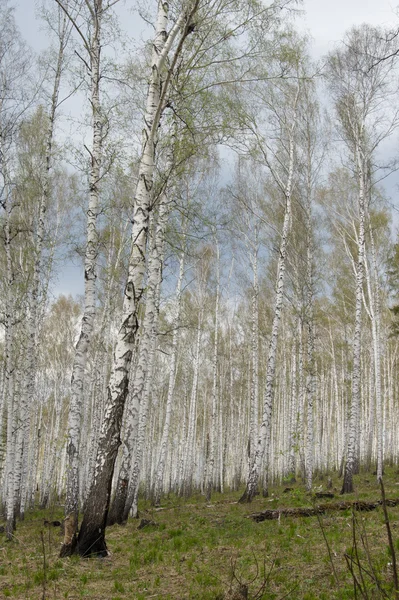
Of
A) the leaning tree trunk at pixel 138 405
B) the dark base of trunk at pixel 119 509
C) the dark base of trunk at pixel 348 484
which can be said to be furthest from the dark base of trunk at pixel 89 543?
the dark base of trunk at pixel 348 484

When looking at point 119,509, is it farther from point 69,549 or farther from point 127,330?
point 127,330

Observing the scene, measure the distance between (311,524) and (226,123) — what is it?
7339 mm

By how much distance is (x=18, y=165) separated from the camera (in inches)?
539

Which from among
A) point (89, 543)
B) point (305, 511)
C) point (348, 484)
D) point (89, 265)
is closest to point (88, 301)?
point (89, 265)

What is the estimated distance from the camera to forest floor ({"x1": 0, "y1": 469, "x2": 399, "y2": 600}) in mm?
4359

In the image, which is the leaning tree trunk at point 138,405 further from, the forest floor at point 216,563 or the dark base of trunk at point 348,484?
the dark base of trunk at point 348,484

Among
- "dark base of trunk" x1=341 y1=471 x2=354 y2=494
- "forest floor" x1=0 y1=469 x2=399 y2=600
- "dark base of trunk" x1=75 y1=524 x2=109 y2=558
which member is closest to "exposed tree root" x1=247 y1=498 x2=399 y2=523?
"forest floor" x1=0 y1=469 x2=399 y2=600

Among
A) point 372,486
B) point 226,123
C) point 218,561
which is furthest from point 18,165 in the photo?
point 372,486

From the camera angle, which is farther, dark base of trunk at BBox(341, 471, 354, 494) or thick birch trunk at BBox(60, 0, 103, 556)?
dark base of trunk at BBox(341, 471, 354, 494)

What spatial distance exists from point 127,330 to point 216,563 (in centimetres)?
305

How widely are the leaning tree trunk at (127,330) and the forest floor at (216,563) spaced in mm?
492

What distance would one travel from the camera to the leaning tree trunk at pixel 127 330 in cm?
575

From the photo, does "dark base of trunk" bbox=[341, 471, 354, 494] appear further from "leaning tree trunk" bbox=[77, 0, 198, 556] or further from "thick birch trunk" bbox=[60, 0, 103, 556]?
"leaning tree trunk" bbox=[77, 0, 198, 556]

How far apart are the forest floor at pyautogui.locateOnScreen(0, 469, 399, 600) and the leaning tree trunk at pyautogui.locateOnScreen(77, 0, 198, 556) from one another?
49 centimetres
